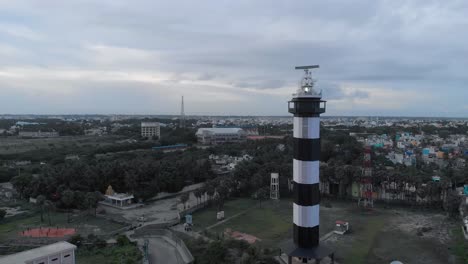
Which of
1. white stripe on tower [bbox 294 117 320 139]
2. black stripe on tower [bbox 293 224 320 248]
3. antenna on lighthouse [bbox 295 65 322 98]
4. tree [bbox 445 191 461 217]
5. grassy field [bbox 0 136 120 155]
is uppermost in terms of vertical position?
antenna on lighthouse [bbox 295 65 322 98]

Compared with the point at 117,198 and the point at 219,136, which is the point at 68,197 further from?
the point at 219,136

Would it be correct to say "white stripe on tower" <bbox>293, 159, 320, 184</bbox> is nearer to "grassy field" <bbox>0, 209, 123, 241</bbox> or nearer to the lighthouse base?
the lighthouse base

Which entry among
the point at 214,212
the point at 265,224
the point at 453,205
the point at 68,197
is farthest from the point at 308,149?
the point at 68,197

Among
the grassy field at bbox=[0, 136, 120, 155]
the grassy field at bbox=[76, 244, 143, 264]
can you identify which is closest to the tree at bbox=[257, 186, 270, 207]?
the grassy field at bbox=[76, 244, 143, 264]

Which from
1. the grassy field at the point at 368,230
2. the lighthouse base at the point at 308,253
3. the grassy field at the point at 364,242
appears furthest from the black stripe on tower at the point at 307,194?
the grassy field at the point at 364,242

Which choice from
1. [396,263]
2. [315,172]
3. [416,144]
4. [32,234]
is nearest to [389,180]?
[396,263]

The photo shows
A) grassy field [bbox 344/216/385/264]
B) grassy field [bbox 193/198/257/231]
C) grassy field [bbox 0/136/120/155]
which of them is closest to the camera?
grassy field [bbox 344/216/385/264]
